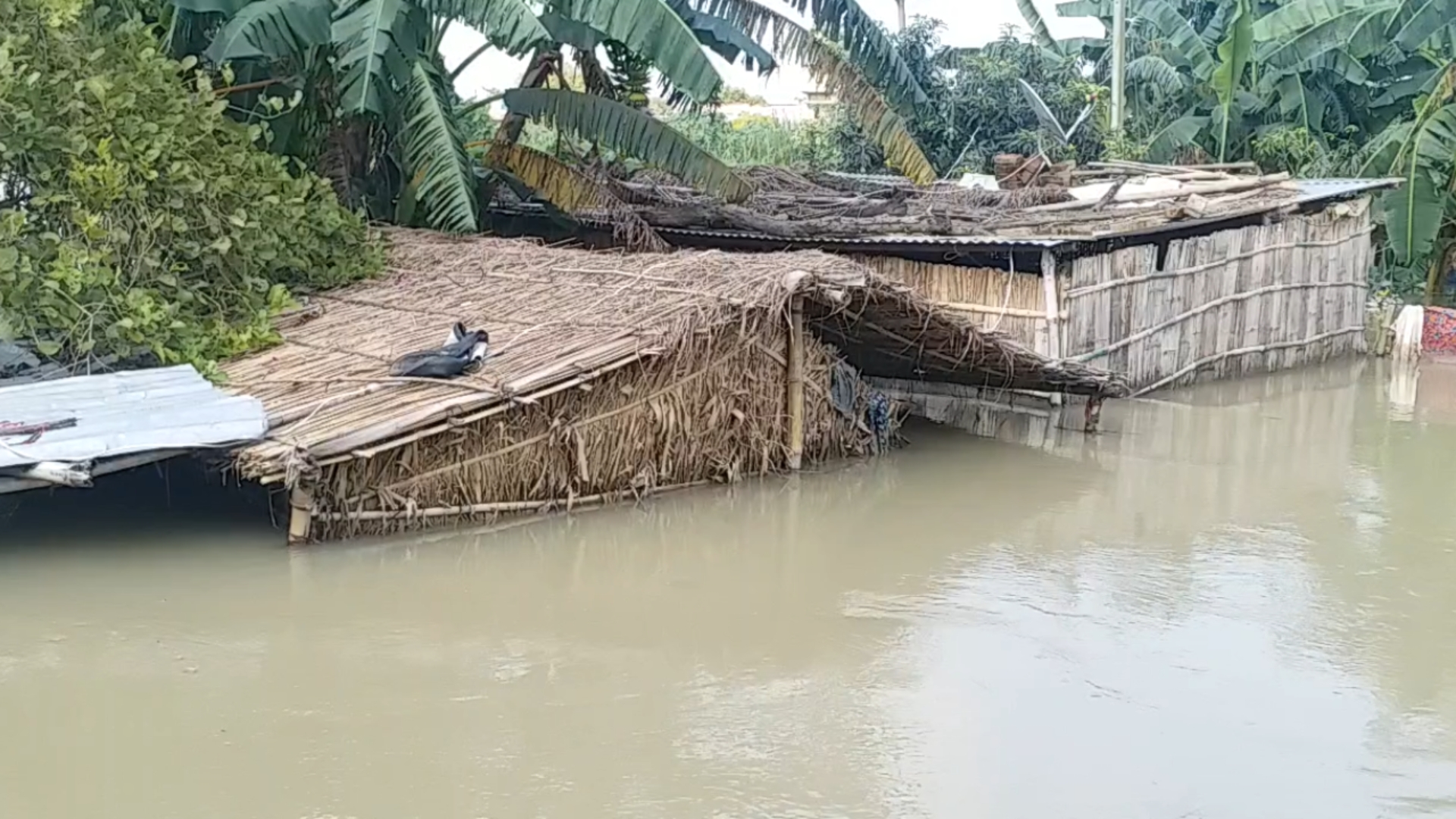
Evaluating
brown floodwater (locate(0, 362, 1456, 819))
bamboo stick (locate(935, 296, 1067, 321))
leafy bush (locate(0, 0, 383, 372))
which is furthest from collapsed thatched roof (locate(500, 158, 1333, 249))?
leafy bush (locate(0, 0, 383, 372))

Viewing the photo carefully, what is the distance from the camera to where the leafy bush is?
24.4 ft

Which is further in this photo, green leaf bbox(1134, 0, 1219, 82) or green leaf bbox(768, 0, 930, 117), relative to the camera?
green leaf bbox(1134, 0, 1219, 82)

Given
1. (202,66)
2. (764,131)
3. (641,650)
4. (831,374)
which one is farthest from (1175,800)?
(764,131)

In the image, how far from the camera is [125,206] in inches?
312

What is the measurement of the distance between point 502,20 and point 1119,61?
10272 mm

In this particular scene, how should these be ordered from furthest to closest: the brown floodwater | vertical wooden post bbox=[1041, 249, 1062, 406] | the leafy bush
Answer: vertical wooden post bbox=[1041, 249, 1062, 406] → the leafy bush → the brown floodwater

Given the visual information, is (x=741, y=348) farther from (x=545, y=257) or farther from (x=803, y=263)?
(x=545, y=257)

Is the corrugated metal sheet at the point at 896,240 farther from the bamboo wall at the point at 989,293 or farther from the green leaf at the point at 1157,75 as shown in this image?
the green leaf at the point at 1157,75

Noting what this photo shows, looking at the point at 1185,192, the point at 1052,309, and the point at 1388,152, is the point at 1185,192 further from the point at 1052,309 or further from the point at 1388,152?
the point at 1388,152

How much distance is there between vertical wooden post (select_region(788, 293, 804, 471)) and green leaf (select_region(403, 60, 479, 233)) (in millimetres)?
2674

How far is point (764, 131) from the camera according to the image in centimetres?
2109

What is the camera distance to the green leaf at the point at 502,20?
27.9 ft

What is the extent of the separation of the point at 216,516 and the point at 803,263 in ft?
11.2

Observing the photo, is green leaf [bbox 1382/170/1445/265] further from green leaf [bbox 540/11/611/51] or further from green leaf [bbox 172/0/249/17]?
green leaf [bbox 172/0/249/17]
